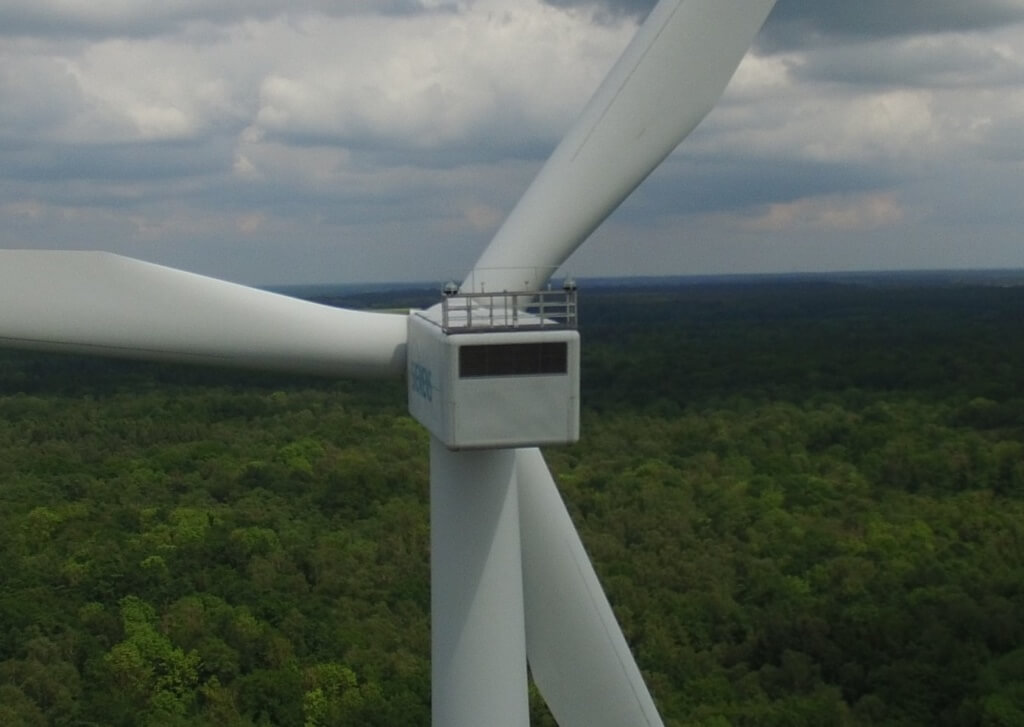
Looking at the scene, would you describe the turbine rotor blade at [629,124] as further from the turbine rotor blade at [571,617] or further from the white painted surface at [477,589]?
the white painted surface at [477,589]

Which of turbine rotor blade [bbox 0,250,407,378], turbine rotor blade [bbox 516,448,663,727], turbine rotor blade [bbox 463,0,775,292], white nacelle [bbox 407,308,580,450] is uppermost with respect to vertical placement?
turbine rotor blade [bbox 463,0,775,292]

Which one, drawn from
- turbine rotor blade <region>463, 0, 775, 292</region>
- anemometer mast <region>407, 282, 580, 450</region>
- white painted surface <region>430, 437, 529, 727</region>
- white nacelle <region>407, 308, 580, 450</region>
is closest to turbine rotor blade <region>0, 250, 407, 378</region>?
white painted surface <region>430, 437, 529, 727</region>

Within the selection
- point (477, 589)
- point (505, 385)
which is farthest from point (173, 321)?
point (477, 589)

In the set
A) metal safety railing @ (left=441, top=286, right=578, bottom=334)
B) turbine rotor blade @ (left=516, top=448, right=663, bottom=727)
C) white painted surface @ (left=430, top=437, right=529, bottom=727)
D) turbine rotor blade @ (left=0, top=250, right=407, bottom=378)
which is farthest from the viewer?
turbine rotor blade @ (left=516, top=448, right=663, bottom=727)

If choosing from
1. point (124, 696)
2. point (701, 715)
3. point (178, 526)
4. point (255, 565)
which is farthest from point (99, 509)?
point (701, 715)

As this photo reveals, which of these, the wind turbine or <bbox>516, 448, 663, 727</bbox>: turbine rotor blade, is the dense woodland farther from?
the wind turbine

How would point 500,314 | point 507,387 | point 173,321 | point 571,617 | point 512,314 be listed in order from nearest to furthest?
point 507,387 → point 512,314 → point 173,321 → point 500,314 → point 571,617

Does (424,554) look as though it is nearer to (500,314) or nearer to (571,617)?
(571,617)
